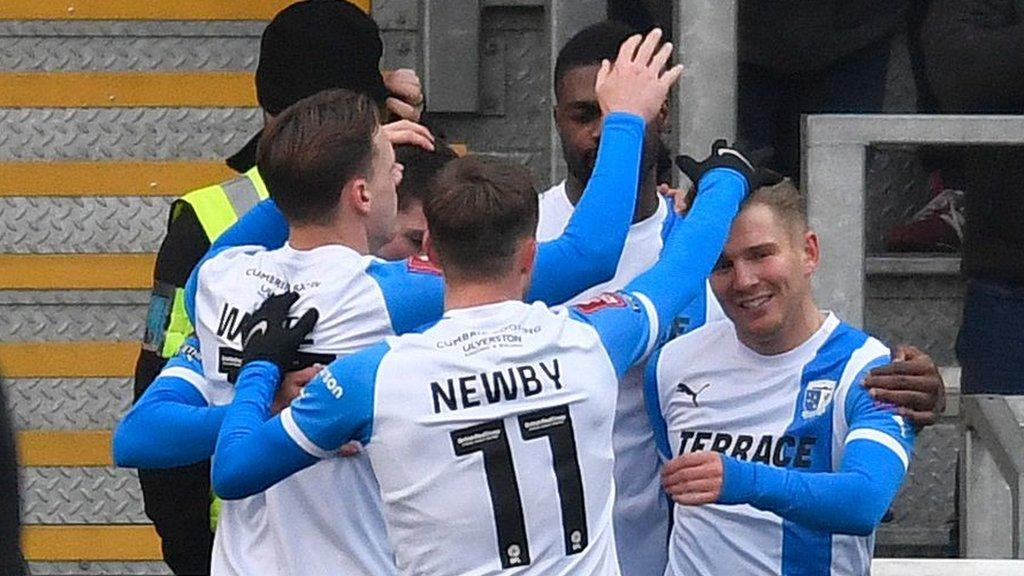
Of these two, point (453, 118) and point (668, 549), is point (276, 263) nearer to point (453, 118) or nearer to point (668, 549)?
point (668, 549)

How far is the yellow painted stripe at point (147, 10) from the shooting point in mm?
6137

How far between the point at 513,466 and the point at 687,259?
1.80 ft

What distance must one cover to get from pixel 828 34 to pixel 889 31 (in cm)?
21

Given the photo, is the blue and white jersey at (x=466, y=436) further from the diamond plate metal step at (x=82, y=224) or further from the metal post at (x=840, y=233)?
the diamond plate metal step at (x=82, y=224)

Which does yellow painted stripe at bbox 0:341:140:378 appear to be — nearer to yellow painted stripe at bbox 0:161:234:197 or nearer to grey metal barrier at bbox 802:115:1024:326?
yellow painted stripe at bbox 0:161:234:197

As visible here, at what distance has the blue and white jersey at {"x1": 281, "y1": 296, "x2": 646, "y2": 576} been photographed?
3307 millimetres

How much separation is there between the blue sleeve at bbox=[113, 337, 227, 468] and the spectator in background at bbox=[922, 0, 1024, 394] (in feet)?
6.93

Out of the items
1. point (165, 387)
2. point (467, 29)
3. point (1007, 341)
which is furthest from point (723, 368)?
point (467, 29)

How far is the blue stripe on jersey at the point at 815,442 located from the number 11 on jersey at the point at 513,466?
0.59 m

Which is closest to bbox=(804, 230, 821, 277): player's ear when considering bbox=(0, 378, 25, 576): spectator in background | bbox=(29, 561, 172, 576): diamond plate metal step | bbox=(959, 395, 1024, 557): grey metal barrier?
bbox=(959, 395, 1024, 557): grey metal barrier

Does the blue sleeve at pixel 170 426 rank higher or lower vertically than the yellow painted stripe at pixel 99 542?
higher

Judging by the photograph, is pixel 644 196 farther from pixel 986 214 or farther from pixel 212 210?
pixel 986 214

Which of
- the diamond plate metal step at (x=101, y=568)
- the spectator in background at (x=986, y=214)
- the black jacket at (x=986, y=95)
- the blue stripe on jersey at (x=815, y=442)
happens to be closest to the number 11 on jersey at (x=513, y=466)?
the blue stripe on jersey at (x=815, y=442)

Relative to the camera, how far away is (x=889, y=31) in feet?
18.0
